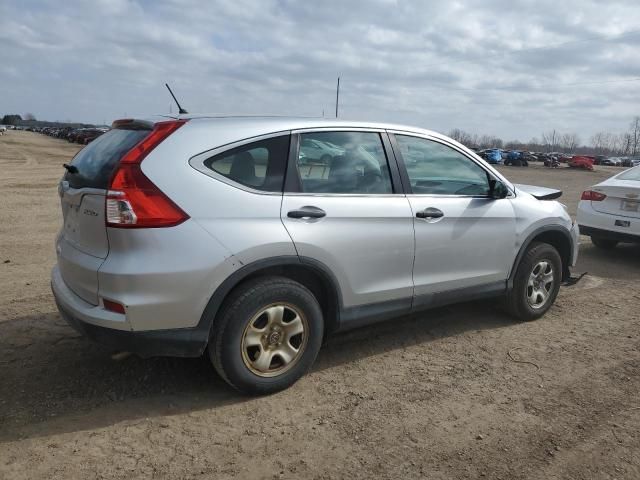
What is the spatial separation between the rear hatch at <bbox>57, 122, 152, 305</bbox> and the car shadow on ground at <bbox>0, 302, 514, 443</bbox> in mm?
686

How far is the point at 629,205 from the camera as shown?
742 cm

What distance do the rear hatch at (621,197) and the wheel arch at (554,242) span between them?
2.84 meters

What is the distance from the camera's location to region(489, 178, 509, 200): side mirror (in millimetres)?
4480

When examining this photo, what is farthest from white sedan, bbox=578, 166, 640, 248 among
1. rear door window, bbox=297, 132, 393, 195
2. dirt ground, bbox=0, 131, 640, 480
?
rear door window, bbox=297, 132, 393, 195

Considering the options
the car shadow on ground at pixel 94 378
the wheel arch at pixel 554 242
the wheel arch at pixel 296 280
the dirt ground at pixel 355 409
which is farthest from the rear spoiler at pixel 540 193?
the wheel arch at pixel 296 280

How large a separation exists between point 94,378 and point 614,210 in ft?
23.3

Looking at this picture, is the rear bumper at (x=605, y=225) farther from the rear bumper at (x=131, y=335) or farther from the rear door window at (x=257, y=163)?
the rear bumper at (x=131, y=335)

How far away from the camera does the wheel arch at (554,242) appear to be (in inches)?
187

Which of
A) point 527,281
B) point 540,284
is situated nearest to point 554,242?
point 540,284

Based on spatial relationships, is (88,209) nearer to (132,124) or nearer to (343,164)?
(132,124)

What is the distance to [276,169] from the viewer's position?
339 centimetres

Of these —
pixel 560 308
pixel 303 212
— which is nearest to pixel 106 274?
pixel 303 212

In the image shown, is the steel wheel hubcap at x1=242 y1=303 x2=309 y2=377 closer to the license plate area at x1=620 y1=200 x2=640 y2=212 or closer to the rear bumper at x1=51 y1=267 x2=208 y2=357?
the rear bumper at x1=51 y1=267 x2=208 y2=357

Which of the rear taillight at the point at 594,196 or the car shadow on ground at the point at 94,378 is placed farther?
the rear taillight at the point at 594,196
